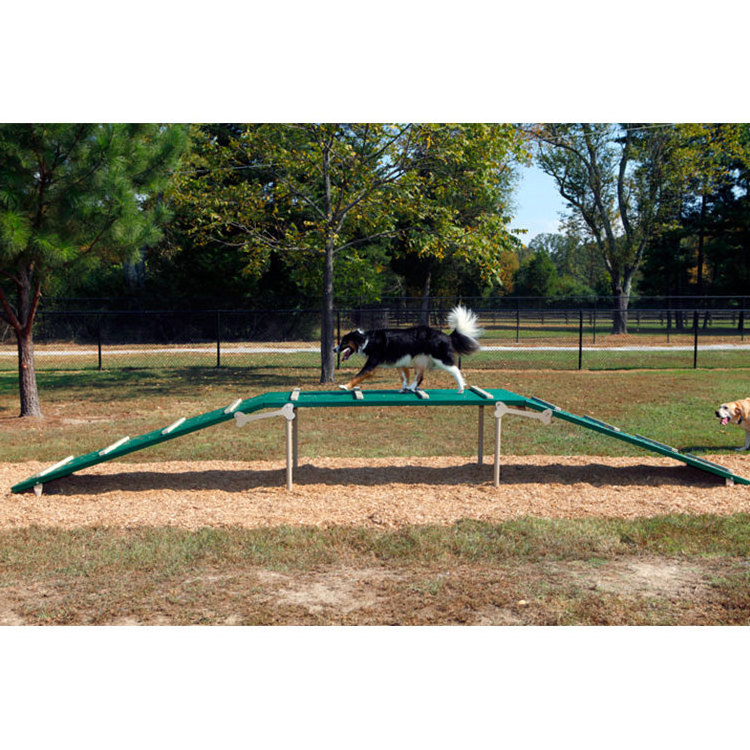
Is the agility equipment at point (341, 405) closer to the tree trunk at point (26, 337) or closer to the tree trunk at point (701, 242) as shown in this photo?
the tree trunk at point (26, 337)

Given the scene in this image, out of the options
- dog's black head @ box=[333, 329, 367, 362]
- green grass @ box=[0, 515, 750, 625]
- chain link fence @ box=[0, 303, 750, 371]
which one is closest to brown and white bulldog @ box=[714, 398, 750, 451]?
green grass @ box=[0, 515, 750, 625]

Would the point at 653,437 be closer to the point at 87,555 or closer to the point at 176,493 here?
the point at 176,493

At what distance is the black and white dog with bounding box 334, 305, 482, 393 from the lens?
7.85m

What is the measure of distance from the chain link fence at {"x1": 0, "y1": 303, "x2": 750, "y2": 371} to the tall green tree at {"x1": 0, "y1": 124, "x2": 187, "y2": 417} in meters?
8.20

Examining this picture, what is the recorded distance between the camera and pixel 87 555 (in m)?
5.26

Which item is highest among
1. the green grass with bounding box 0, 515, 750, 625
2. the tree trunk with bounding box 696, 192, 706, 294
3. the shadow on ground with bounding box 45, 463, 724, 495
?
the tree trunk with bounding box 696, 192, 706, 294

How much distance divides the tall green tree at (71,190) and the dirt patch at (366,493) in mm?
3923

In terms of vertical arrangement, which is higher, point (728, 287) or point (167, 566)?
point (728, 287)

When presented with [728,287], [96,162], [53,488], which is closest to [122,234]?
[96,162]

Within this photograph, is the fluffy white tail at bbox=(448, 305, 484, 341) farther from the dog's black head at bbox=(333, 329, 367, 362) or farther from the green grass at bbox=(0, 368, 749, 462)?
the green grass at bbox=(0, 368, 749, 462)

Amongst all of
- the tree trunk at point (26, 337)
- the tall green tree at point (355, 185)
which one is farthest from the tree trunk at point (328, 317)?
the tree trunk at point (26, 337)

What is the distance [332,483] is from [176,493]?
1.58 metres

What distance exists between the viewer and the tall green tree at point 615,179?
121ft

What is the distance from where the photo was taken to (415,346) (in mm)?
7996
